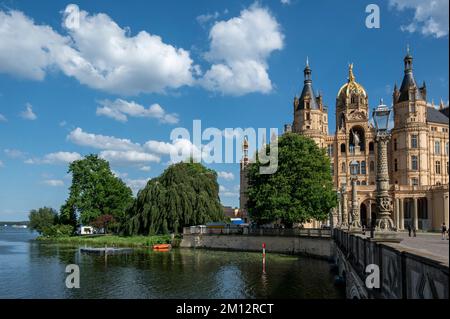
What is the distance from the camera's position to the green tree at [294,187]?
49.6m

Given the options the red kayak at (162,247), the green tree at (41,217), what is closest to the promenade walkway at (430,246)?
the red kayak at (162,247)

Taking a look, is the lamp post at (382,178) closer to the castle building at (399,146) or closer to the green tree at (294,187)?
the green tree at (294,187)

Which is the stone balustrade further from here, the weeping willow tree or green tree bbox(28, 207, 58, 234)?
green tree bbox(28, 207, 58, 234)

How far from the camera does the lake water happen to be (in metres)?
26.5

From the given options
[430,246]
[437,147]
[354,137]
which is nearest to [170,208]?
[430,246]

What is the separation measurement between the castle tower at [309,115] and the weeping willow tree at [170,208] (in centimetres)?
3115

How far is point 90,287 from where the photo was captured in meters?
28.3

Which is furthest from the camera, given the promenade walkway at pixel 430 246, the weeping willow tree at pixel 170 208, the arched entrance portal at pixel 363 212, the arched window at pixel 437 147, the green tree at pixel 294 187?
the arched entrance portal at pixel 363 212

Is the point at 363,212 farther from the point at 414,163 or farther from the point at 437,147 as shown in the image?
the point at 437,147

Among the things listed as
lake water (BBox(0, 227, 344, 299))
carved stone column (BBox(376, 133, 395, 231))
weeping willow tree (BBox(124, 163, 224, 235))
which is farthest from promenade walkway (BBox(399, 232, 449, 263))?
weeping willow tree (BBox(124, 163, 224, 235))

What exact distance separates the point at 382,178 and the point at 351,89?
80727 millimetres

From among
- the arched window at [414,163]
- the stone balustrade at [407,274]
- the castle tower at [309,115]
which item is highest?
the castle tower at [309,115]
